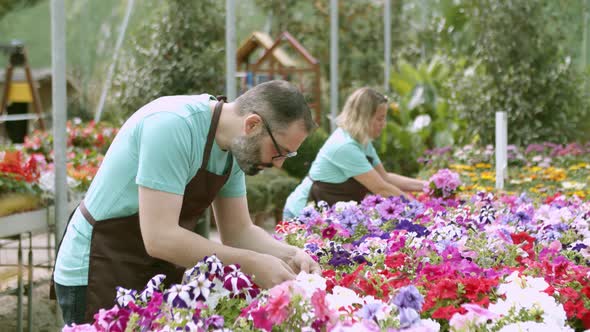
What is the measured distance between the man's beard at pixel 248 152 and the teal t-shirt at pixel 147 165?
89mm

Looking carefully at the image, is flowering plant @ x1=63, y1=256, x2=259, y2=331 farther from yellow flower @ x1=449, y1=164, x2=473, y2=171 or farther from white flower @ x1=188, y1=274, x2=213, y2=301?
yellow flower @ x1=449, y1=164, x2=473, y2=171

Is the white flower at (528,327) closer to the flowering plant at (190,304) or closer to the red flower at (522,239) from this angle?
the flowering plant at (190,304)

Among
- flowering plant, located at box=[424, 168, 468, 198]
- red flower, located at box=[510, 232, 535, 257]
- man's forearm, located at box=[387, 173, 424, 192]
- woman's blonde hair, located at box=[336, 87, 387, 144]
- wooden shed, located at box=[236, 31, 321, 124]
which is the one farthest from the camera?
wooden shed, located at box=[236, 31, 321, 124]

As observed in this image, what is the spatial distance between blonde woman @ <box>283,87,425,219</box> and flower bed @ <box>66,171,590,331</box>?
0.88m

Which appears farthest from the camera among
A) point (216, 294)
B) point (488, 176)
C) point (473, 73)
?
point (473, 73)

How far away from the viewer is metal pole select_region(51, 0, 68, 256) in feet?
13.2

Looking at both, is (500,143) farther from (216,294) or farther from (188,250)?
(216,294)

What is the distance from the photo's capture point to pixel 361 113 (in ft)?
12.9

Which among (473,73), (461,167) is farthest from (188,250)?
(473,73)

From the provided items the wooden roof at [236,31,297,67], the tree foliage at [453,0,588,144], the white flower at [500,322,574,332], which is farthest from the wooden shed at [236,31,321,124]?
the white flower at [500,322,574,332]

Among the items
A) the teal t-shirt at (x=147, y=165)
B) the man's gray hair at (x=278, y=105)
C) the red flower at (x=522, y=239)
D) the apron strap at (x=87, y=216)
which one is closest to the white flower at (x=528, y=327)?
the man's gray hair at (x=278, y=105)

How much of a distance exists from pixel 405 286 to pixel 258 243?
501 mm

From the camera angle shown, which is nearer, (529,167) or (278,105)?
(278,105)

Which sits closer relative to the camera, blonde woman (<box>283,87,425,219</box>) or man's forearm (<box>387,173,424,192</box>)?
blonde woman (<box>283,87,425,219</box>)
